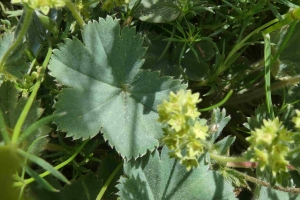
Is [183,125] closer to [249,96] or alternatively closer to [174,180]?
[174,180]

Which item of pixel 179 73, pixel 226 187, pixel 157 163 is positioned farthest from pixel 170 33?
pixel 226 187

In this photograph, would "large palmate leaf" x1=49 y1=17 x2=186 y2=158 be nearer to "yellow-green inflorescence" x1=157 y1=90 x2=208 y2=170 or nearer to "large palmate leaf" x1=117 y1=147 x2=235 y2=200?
"large palmate leaf" x1=117 y1=147 x2=235 y2=200

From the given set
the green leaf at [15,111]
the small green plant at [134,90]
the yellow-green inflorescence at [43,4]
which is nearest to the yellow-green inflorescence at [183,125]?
the small green plant at [134,90]

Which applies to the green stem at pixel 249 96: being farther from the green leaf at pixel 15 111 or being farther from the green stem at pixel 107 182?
the green leaf at pixel 15 111

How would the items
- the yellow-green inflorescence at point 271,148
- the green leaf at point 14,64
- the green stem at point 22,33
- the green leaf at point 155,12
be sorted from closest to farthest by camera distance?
the yellow-green inflorescence at point 271,148
the green stem at point 22,33
the green leaf at point 14,64
the green leaf at point 155,12

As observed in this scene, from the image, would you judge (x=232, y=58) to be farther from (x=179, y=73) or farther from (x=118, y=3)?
(x=118, y=3)
